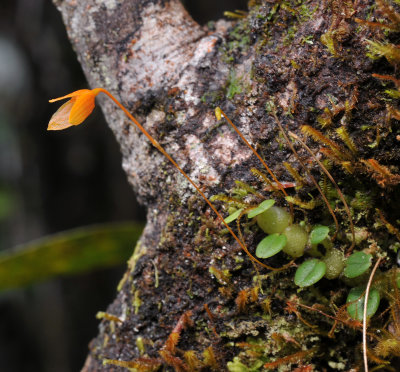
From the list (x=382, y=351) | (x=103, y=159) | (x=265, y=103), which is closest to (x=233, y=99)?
(x=265, y=103)

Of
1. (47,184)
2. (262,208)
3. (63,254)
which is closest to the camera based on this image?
(262,208)

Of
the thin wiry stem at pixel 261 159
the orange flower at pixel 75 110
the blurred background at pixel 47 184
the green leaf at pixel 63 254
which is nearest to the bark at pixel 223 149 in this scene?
the thin wiry stem at pixel 261 159

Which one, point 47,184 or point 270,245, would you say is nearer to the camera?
point 270,245

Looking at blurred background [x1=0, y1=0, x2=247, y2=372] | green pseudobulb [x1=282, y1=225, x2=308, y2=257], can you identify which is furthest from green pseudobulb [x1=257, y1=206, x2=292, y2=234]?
blurred background [x1=0, y1=0, x2=247, y2=372]

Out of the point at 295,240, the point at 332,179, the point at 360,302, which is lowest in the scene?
the point at 360,302

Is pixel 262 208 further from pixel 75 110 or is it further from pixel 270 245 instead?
pixel 75 110

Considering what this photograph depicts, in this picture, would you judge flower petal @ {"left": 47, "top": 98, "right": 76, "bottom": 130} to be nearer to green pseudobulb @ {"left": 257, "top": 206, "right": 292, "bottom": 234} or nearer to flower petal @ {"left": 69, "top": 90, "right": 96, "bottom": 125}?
flower petal @ {"left": 69, "top": 90, "right": 96, "bottom": 125}

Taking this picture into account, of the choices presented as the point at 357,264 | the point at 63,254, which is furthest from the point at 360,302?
the point at 63,254
